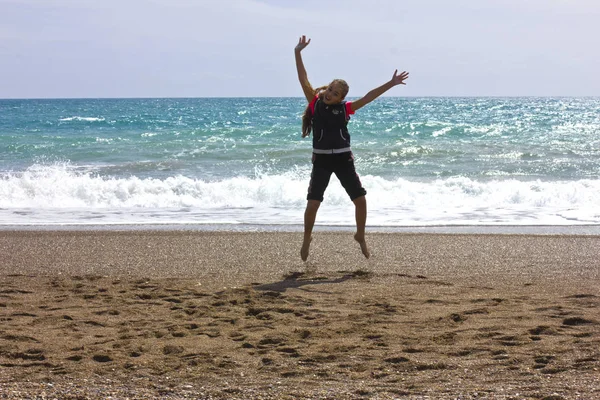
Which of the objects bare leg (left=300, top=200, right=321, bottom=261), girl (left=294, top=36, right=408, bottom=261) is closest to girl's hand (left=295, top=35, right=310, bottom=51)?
girl (left=294, top=36, right=408, bottom=261)

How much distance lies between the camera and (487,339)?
4.19m

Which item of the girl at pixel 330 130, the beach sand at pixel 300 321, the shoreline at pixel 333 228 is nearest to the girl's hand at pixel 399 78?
the girl at pixel 330 130

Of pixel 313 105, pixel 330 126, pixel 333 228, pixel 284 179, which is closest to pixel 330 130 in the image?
pixel 330 126

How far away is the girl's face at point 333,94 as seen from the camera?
6.12 m

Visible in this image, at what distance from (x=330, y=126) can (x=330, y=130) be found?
4 cm

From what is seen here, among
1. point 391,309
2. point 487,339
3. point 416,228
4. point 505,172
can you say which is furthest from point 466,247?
point 505,172

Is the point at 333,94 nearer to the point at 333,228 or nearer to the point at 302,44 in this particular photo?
the point at 302,44

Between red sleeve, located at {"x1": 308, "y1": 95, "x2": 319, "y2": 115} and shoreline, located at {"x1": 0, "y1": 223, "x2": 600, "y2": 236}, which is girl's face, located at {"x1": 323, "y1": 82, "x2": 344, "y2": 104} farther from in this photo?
shoreline, located at {"x1": 0, "y1": 223, "x2": 600, "y2": 236}

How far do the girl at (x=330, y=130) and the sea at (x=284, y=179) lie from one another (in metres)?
3.03

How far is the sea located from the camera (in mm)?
10617

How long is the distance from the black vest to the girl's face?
0.15 ft

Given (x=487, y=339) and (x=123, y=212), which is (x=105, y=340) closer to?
(x=487, y=339)

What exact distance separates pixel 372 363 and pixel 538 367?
839 millimetres

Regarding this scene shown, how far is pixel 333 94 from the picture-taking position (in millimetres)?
6141
